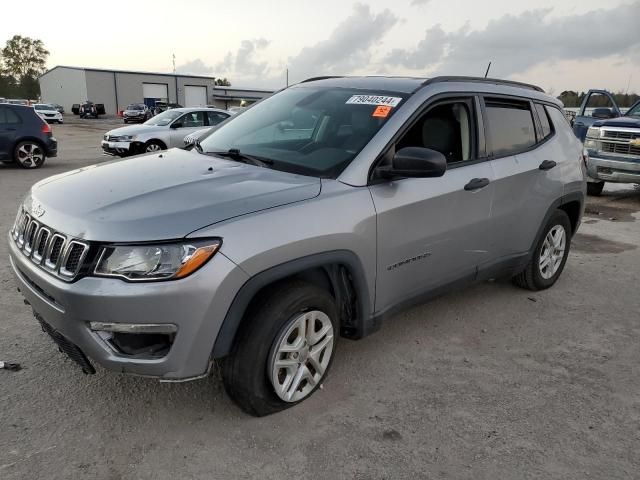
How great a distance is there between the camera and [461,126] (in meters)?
3.59

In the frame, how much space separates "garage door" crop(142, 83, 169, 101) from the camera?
64.6 metres

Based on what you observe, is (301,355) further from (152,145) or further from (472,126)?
(152,145)

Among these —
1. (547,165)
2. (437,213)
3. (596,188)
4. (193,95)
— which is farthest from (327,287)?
(193,95)

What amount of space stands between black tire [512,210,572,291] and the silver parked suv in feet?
0.99

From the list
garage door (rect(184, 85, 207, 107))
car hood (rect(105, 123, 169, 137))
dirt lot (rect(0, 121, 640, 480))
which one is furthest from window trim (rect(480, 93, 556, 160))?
garage door (rect(184, 85, 207, 107))

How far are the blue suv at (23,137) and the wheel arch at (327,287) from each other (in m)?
11.4

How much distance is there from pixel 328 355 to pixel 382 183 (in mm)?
1011

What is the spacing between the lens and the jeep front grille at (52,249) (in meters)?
2.32

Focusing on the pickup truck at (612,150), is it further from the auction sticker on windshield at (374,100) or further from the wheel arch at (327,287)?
the wheel arch at (327,287)

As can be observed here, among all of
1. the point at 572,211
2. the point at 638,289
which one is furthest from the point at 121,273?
the point at 638,289

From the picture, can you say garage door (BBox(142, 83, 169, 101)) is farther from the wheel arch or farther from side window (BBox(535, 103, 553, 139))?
the wheel arch

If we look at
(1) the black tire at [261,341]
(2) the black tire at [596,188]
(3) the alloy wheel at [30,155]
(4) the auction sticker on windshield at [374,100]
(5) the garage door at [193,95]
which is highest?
(5) the garage door at [193,95]

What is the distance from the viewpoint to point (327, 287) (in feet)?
9.64

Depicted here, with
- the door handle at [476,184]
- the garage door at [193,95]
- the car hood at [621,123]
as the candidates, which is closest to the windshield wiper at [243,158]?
the door handle at [476,184]
